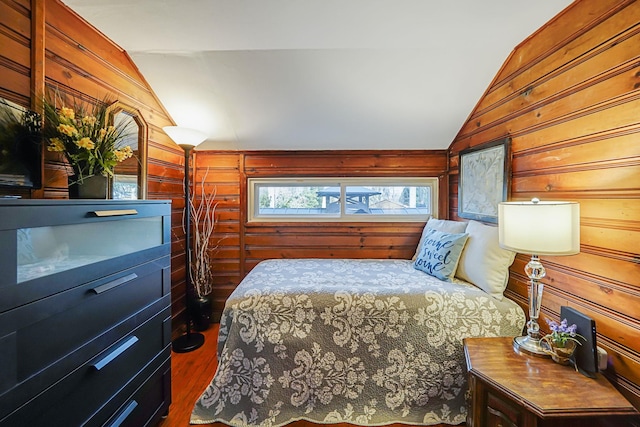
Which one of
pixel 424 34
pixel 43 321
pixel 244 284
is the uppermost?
pixel 424 34

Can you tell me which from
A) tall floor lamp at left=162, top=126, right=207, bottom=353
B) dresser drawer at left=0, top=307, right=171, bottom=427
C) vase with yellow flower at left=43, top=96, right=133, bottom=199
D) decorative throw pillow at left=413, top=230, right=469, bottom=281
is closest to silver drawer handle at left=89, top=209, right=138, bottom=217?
vase with yellow flower at left=43, top=96, right=133, bottom=199

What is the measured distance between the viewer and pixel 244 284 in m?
1.88

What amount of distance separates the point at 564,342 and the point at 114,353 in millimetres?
1977

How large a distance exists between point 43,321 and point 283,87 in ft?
6.47

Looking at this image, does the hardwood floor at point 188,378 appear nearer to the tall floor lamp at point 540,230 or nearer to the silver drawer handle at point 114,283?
the silver drawer handle at point 114,283

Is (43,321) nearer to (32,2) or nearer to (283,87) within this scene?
(32,2)

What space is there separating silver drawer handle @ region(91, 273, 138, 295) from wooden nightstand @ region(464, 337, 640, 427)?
1626mm

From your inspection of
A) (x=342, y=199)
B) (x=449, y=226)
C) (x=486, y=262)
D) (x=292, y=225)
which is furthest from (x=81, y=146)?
(x=449, y=226)

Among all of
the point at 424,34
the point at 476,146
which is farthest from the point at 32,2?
the point at 476,146

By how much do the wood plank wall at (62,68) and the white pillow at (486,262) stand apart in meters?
2.47

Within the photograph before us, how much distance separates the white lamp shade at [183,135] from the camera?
85.7 inches

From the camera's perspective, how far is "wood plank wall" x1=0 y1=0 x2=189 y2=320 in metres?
1.18

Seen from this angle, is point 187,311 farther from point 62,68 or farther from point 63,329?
point 62,68

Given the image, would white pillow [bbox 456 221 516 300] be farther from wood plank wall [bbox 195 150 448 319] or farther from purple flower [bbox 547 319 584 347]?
wood plank wall [bbox 195 150 448 319]
